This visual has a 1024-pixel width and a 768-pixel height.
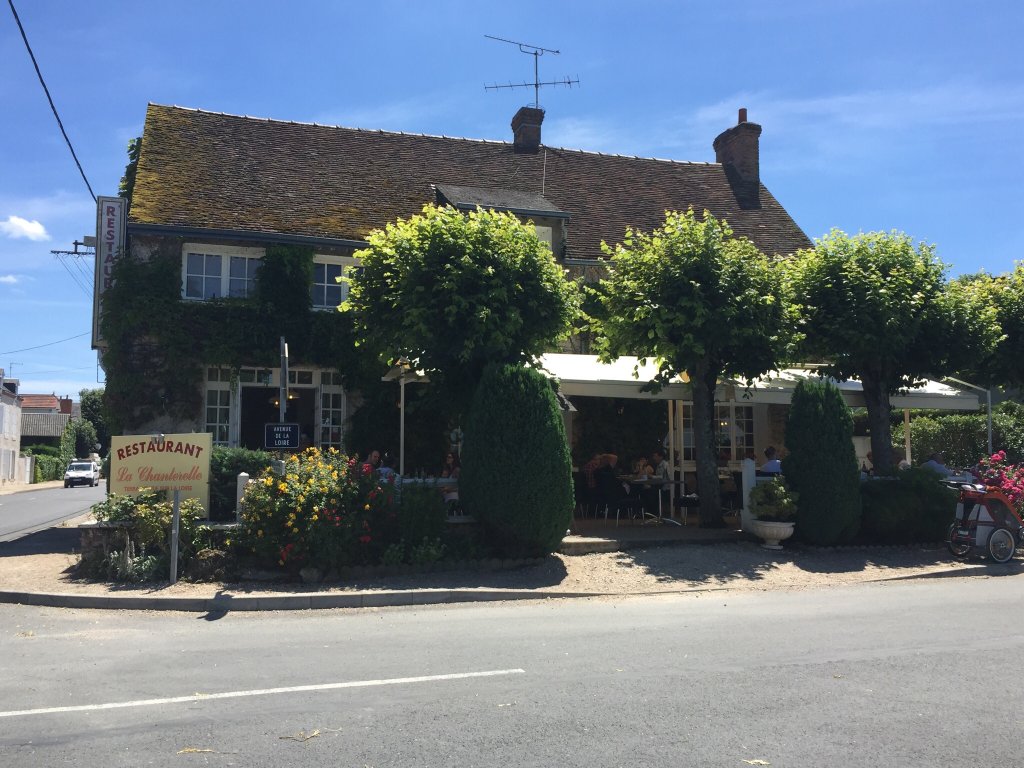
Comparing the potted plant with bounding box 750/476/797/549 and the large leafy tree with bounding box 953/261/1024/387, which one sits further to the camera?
the large leafy tree with bounding box 953/261/1024/387

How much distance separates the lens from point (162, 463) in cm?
1100

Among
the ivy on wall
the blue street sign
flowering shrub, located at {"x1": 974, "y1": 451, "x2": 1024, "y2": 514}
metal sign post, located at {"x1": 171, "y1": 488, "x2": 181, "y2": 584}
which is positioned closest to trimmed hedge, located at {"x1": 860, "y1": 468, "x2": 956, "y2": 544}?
flowering shrub, located at {"x1": 974, "y1": 451, "x2": 1024, "y2": 514}

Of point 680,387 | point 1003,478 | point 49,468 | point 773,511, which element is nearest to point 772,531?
point 773,511

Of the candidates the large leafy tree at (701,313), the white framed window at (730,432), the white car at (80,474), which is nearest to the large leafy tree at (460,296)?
the large leafy tree at (701,313)

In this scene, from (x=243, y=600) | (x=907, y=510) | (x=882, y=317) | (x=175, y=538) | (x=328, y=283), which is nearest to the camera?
(x=243, y=600)

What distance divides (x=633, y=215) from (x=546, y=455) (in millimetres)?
11513

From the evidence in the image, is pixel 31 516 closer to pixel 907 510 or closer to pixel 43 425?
pixel 907 510

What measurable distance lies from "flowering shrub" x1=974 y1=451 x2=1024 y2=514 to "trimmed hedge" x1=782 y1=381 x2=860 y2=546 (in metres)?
2.27

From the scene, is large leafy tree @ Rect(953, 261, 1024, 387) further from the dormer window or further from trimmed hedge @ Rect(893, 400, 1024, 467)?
the dormer window

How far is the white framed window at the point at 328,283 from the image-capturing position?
1717 centimetres

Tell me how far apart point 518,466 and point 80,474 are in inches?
1736

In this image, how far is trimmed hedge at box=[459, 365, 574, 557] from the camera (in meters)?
11.0

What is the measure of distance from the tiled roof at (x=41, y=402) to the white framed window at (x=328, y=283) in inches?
2644

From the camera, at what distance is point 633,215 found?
2109 cm
